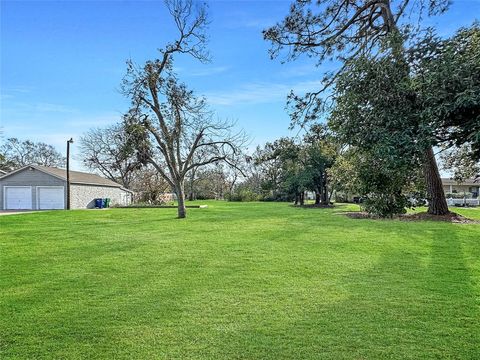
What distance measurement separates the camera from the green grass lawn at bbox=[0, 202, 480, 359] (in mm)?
3115

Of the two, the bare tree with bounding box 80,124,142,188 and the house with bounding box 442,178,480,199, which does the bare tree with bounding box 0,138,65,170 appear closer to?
the bare tree with bounding box 80,124,142,188

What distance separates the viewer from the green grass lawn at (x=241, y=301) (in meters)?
3.12

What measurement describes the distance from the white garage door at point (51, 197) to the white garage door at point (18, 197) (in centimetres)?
80

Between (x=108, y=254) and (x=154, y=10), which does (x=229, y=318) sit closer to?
(x=108, y=254)

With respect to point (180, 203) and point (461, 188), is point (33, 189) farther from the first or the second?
point (461, 188)

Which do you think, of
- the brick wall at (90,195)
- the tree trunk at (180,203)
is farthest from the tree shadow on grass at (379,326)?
the brick wall at (90,195)

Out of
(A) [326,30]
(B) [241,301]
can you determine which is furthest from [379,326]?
(A) [326,30]

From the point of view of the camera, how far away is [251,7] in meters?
7.62

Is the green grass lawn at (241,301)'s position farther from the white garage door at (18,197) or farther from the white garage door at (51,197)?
the white garage door at (18,197)

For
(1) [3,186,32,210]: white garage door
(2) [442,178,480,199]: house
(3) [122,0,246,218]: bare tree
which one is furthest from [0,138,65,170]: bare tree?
(2) [442,178,480,199]: house

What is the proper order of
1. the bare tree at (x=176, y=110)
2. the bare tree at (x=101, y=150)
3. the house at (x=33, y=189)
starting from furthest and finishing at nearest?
the bare tree at (x=101, y=150) → the house at (x=33, y=189) → the bare tree at (x=176, y=110)

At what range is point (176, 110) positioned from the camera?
17.5 meters

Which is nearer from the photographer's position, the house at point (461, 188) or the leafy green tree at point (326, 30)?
the leafy green tree at point (326, 30)

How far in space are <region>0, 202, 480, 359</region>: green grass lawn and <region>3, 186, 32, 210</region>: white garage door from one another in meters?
20.6
